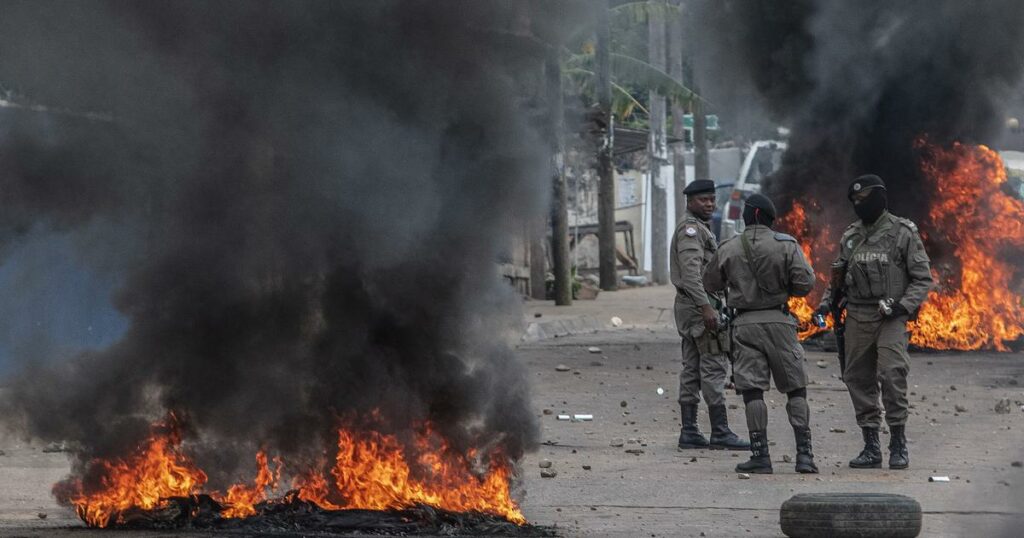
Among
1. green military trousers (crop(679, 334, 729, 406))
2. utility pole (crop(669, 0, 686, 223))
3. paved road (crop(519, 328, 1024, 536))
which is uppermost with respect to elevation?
utility pole (crop(669, 0, 686, 223))

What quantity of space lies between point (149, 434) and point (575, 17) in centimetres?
262

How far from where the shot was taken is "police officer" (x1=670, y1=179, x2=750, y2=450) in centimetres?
966

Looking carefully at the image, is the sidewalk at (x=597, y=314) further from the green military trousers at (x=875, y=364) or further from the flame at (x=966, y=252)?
the green military trousers at (x=875, y=364)

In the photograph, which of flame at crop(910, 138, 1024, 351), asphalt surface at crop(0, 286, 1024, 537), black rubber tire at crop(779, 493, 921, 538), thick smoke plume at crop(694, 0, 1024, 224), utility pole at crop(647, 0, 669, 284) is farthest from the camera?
utility pole at crop(647, 0, 669, 284)

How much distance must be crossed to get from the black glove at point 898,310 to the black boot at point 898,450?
2.14 ft

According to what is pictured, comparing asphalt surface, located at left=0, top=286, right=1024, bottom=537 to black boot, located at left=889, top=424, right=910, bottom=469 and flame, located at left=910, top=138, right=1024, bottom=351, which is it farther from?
flame, located at left=910, top=138, right=1024, bottom=351

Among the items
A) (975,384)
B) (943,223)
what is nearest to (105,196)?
(975,384)

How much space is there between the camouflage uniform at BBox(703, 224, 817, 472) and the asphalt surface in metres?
0.32

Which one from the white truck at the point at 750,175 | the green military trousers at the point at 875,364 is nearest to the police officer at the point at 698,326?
the green military trousers at the point at 875,364

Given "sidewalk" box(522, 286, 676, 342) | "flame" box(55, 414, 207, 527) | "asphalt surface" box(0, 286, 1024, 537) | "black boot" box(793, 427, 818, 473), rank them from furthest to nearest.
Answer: "sidewalk" box(522, 286, 676, 342)
"black boot" box(793, 427, 818, 473)
"asphalt surface" box(0, 286, 1024, 537)
"flame" box(55, 414, 207, 527)

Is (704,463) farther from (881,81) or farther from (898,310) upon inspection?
(881,81)

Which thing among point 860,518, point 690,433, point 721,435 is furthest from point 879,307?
point 860,518

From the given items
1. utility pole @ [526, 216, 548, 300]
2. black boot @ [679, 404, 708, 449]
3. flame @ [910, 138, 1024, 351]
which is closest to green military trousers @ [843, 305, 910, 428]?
black boot @ [679, 404, 708, 449]

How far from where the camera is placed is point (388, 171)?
655 centimetres
